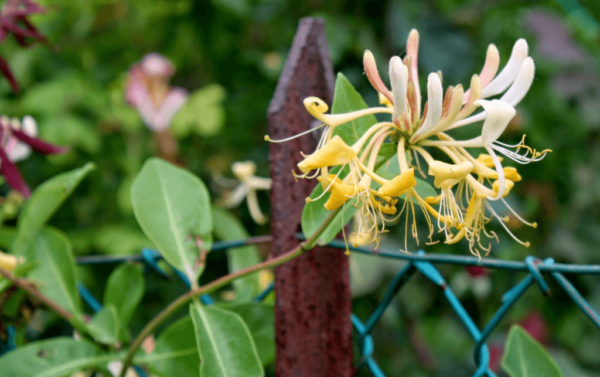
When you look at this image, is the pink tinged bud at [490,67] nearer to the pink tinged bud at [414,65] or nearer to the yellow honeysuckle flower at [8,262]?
the pink tinged bud at [414,65]

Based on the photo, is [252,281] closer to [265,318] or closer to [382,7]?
[265,318]

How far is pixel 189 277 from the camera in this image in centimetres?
51

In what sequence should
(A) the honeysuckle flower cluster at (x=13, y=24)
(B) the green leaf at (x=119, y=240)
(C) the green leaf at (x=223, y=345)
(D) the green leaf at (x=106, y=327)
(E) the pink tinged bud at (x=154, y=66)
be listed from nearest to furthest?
1. (C) the green leaf at (x=223, y=345)
2. (D) the green leaf at (x=106, y=327)
3. (A) the honeysuckle flower cluster at (x=13, y=24)
4. (B) the green leaf at (x=119, y=240)
5. (E) the pink tinged bud at (x=154, y=66)

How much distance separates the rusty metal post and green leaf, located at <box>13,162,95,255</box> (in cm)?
22

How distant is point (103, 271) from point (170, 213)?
77 cm

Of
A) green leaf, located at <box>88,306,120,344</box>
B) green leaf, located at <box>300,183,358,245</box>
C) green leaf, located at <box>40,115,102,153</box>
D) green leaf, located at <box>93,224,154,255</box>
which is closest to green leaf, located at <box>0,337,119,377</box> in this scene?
green leaf, located at <box>88,306,120,344</box>

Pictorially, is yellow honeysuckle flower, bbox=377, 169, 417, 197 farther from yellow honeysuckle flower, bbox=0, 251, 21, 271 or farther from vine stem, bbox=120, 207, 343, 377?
yellow honeysuckle flower, bbox=0, 251, 21, 271

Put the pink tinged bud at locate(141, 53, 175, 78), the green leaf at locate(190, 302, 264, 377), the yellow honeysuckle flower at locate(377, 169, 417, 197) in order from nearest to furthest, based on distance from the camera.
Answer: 1. the yellow honeysuckle flower at locate(377, 169, 417, 197)
2. the green leaf at locate(190, 302, 264, 377)
3. the pink tinged bud at locate(141, 53, 175, 78)

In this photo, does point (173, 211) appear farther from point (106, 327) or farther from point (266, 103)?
point (266, 103)

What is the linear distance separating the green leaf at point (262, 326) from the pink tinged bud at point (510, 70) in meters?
0.31

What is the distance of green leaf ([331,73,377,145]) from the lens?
1.34 feet

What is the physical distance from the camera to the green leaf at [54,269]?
1.93 feet

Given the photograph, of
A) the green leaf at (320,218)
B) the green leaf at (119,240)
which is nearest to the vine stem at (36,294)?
the green leaf at (320,218)

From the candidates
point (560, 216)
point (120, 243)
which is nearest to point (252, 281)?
point (120, 243)
